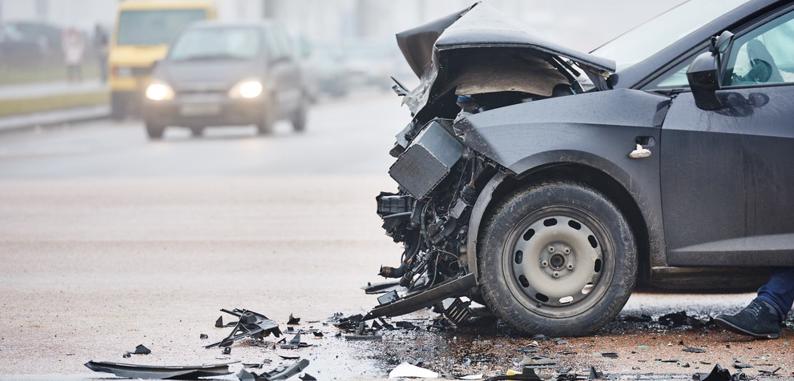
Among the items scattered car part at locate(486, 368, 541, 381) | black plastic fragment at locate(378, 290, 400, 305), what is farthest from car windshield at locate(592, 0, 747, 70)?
scattered car part at locate(486, 368, 541, 381)

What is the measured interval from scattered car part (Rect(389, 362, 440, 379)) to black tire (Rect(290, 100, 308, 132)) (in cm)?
2013

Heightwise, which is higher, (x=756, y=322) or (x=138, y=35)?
(x=138, y=35)

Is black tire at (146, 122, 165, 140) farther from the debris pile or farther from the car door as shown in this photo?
the car door

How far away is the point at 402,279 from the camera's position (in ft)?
23.6

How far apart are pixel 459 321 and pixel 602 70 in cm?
138

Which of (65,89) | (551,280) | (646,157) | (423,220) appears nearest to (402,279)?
(423,220)

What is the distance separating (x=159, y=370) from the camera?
6.12 metres

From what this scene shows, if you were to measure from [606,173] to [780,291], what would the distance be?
0.99 m

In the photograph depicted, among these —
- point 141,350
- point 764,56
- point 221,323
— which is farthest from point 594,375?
point 221,323

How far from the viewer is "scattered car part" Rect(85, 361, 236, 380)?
6043 mm

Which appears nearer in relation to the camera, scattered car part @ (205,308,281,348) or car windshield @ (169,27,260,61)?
scattered car part @ (205,308,281,348)

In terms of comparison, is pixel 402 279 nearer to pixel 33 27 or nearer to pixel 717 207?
pixel 717 207

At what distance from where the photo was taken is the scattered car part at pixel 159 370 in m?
6.04

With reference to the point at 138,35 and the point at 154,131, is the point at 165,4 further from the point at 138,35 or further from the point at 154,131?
the point at 154,131
